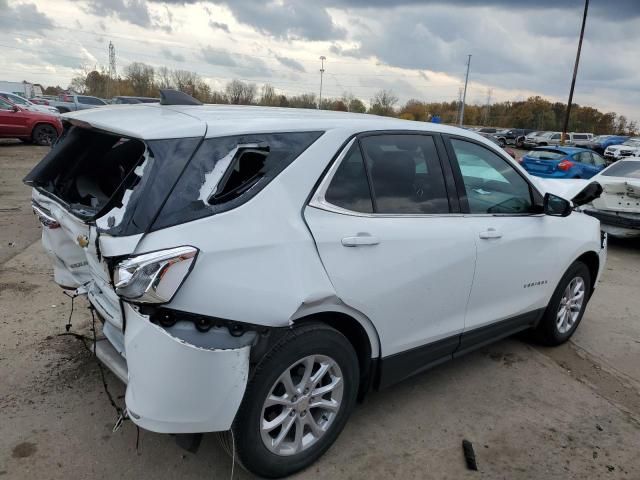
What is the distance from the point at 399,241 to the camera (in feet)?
8.79

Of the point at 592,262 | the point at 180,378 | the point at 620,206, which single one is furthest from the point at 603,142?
the point at 180,378

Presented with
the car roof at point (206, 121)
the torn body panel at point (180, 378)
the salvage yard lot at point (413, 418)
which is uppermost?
the car roof at point (206, 121)

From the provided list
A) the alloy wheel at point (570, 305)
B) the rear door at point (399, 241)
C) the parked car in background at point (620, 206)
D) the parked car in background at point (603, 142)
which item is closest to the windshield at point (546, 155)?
the parked car in background at point (620, 206)

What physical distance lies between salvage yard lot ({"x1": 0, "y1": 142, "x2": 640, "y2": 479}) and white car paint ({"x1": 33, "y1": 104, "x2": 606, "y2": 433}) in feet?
1.85

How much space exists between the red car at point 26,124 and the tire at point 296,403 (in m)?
17.1

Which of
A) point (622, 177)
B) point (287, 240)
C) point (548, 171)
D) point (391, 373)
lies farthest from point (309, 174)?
point (548, 171)

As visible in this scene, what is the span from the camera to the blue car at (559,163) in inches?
648

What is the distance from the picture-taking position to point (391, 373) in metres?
2.88

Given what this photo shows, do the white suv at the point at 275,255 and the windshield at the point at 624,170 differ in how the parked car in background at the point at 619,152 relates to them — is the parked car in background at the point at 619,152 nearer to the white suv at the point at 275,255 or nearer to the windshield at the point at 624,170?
the windshield at the point at 624,170

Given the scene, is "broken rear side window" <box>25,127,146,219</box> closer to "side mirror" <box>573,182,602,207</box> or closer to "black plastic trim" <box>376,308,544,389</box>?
"black plastic trim" <box>376,308,544,389</box>

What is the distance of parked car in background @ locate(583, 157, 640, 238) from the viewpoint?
316 inches

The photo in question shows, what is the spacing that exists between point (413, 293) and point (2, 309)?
363cm

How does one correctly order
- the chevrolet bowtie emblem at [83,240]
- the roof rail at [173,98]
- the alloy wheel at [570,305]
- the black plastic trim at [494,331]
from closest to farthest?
the chevrolet bowtie emblem at [83,240]
the roof rail at [173,98]
the black plastic trim at [494,331]
the alloy wheel at [570,305]

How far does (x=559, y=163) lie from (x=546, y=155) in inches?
26.5
